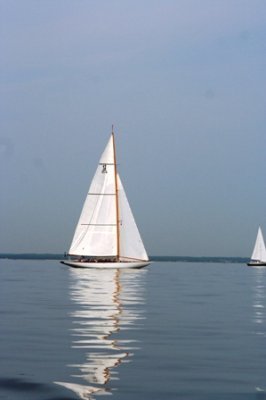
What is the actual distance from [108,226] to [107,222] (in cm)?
65

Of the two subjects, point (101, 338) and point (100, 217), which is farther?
point (100, 217)

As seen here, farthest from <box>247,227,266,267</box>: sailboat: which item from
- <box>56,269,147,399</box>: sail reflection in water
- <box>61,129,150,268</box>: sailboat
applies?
<box>56,269,147,399</box>: sail reflection in water

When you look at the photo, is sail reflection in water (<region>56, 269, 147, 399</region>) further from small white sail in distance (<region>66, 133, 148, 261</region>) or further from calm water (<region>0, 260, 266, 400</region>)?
small white sail in distance (<region>66, 133, 148, 261</region>)

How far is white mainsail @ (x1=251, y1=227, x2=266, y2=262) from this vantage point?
163m

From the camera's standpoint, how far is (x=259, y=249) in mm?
164500

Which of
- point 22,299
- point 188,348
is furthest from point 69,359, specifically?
point 22,299

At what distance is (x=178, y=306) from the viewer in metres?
43.1

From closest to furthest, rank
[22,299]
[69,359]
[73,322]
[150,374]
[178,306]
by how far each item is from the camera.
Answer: [150,374]
[69,359]
[73,322]
[178,306]
[22,299]

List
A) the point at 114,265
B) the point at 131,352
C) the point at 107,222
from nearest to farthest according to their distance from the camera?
the point at 131,352 → the point at 114,265 → the point at 107,222

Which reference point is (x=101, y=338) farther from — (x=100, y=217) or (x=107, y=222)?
(x=107, y=222)

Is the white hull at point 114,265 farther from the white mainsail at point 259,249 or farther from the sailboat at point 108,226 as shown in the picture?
the white mainsail at point 259,249

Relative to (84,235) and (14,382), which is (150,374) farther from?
(84,235)

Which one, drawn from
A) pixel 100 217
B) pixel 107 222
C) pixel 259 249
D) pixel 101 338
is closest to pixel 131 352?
pixel 101 338

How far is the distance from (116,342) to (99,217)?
81.8 meters
